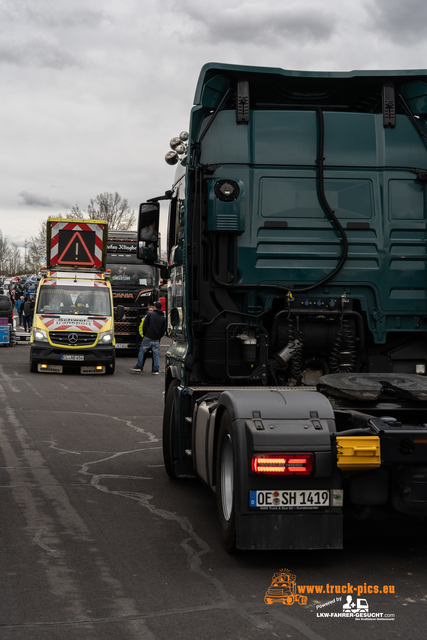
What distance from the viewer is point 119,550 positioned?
17.8 feet

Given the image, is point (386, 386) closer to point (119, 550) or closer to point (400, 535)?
point (400, 535)

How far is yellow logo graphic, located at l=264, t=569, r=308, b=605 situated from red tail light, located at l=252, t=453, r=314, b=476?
2.04ft

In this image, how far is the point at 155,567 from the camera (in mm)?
5043

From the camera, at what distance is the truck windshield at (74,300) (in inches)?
843

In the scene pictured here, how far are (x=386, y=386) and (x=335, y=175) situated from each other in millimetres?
2325

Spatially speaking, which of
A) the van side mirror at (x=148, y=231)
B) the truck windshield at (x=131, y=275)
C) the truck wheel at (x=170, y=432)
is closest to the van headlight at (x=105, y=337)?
the truck windshield at (x=131, y=275)

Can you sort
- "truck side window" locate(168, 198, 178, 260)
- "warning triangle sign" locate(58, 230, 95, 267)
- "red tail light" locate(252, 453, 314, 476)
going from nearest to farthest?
"red tail light" locate(252, 453, 314, 476), "truck side window" locate(168, 198, 178, 260), "warning triangle sign" locate(58, 230, 95, 267)

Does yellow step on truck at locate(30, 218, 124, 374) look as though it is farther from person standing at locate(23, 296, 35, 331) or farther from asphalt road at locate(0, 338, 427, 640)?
asphalt road at locate(0, 338, 427, 640)

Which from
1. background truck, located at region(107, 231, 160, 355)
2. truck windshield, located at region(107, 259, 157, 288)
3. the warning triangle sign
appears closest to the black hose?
the warning triangle sign

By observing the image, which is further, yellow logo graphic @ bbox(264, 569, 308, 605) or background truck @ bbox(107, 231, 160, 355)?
background truck @ bbox(107, 231, 160, 355)

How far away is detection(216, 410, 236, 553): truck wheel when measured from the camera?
5145 mm

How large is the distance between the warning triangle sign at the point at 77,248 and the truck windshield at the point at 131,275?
5.37 metres

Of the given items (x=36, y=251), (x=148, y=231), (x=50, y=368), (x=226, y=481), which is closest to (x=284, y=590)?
(x=226, y=481)

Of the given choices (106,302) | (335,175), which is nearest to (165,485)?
(335,175)
